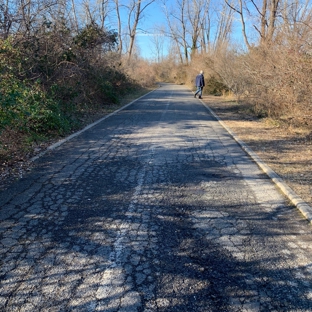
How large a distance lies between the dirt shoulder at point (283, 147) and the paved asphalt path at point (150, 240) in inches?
19.8

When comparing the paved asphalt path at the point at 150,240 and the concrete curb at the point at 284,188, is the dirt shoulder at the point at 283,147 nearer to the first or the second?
the concrete curb at the point at 284,188

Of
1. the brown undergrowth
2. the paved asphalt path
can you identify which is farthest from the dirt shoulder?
the paved asphalt path

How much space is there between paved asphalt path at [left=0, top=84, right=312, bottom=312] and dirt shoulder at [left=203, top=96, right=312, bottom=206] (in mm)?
502

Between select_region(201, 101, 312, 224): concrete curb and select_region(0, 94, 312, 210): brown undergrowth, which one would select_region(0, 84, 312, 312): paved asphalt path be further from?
select_region(0, 94, 312, 210): brown undergrowth

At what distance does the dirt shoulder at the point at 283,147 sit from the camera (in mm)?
5498

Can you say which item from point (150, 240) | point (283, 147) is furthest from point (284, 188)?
point (283, 147)

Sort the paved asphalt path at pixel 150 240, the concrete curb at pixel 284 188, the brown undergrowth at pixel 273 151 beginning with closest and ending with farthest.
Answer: the paved asphalt path at pixel 150 240 < the concrete curb at pixel 284 188 < the brown undergrowth at pixel 273 151

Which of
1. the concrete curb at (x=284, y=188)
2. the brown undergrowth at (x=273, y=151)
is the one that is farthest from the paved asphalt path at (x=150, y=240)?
the brown undergrowth at (x=273, y=151)

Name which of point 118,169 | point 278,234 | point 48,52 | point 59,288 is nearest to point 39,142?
point 118,169

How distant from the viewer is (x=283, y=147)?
803cm

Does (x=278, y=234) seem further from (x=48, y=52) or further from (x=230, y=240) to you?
(x=48, y=52)

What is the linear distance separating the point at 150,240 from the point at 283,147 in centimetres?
590

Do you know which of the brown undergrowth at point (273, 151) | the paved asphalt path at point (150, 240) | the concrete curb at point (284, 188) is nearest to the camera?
A: the paved asphalt path at point (150, 240)

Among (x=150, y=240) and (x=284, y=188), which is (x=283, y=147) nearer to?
(x=284, y=188)
